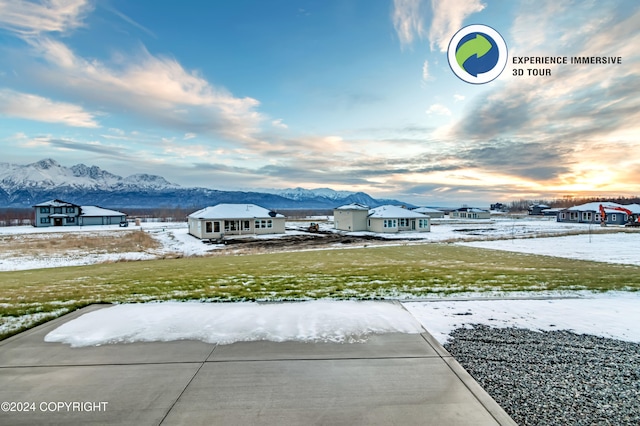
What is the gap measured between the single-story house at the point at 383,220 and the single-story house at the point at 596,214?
30.6 m

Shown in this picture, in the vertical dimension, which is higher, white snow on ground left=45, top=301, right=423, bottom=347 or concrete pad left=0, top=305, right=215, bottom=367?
concrete pad left=0, top=305, right=215, bottom=367

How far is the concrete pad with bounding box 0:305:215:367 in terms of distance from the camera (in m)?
4.16

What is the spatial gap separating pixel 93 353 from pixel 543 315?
8.33 metres

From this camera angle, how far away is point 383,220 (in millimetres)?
44844

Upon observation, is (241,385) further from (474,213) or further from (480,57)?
(474,213)

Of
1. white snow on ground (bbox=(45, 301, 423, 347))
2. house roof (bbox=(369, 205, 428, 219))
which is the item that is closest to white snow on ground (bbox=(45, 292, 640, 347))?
white snow on ground (bbox=(45, 301, 423, 347))

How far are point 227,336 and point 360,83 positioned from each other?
20.7 meters

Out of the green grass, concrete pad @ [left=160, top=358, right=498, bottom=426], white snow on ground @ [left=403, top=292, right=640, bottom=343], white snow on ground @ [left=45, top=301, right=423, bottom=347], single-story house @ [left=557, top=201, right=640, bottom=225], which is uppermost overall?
single-story house @ [left=557, top=201, right=640, bottom=225]

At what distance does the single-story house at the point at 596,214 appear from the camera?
182ft

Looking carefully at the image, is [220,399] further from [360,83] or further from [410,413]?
[360,83]

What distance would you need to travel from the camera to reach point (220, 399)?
326 centimetres

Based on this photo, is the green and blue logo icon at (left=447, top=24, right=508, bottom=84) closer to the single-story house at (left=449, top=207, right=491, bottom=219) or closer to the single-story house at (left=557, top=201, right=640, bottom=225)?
the single-story house at (left=557, top=201, right=640, bottom=225)

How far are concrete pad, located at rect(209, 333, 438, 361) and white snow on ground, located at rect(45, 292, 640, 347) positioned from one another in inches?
8.9

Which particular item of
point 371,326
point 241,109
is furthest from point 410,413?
point 241,109
